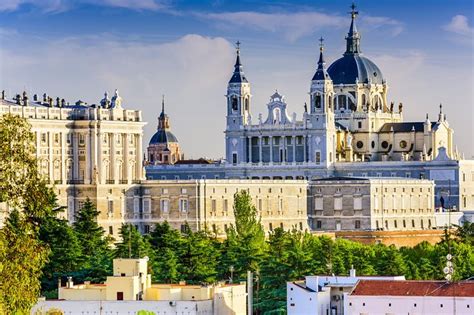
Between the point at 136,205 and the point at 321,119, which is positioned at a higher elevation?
the point at 321,119

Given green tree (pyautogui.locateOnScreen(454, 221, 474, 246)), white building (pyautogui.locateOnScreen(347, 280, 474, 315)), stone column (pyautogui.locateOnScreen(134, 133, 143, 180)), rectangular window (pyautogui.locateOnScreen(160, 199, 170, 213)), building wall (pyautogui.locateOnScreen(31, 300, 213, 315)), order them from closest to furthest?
white building (pyautogui.locateOnScreen(347, 280, 474, 315)) < building wall (pyautogui.locateOnScreen(31, 300, 213, 315)) < green tree (pyautogui.locateOnScreen(454, 221, 474, 246)) < stone column (pyautogui.locateOnScreen(134, 133, 143, 180)) < rectangular window (pyautogui.locateOnScreen(160, 199, 170, 213))

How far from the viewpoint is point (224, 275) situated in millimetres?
89312

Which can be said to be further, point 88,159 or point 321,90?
point 321,90

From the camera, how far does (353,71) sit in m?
171

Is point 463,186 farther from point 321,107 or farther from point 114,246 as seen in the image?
point 114,246

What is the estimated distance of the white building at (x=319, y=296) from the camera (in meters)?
71.2

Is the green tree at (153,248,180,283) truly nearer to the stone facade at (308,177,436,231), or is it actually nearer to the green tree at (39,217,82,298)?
the green tree at (39,217,82,298)

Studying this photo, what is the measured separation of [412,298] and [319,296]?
4887 mm

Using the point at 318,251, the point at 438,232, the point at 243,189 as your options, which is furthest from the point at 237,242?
the point at 438,232

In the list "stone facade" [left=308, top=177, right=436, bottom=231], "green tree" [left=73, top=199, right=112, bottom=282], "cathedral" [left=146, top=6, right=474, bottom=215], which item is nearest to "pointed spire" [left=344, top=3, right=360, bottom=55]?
"cathedral" [left=146, top=6, right=474, bottom=215]

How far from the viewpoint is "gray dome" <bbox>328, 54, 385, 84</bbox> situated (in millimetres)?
170625

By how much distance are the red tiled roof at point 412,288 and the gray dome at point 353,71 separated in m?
101

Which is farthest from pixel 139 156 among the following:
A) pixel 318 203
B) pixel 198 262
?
pixel 198 262

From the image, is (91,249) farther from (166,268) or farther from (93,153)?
(93,153)
